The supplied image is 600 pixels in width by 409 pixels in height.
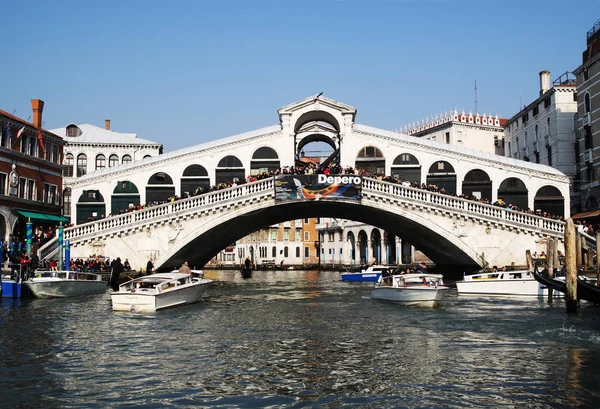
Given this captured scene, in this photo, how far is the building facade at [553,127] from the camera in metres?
47.6

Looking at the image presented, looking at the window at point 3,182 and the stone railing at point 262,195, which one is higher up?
the window at point 3,182

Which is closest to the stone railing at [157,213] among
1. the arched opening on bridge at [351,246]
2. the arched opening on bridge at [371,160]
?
the arched opening on bridge at [371,160]

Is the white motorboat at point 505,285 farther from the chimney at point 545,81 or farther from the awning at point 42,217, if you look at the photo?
the chimney at point 545,81

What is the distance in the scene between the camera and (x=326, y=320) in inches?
786

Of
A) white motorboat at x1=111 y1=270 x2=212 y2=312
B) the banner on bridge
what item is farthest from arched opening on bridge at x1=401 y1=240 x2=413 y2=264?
white motorboat at x1=111 y1=270 x2=212 y2=312

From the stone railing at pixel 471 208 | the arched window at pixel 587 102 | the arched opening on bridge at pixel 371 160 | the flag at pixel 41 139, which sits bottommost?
the stone railing at pixel 471 208

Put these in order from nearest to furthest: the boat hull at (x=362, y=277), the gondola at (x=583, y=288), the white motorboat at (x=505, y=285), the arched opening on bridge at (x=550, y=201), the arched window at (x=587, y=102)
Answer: the gondola at (x=583, y=288) → the white motorboat at (x=505, y=285) → the arched opening on bridge at (x=550, y=201) → the arched window at (x=587, y=102) → the boat hull at (x=362, y=277)

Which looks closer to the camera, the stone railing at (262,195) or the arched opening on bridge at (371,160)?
the stone railing at (262,195)

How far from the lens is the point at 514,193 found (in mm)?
39844

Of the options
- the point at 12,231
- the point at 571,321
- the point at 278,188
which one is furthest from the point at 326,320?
the point at 12,231

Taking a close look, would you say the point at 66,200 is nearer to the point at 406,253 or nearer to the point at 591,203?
the point at 406,253

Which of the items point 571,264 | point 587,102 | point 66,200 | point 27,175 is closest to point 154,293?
point 571,264

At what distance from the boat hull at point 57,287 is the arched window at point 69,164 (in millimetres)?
26467

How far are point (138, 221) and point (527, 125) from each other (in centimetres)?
3469
